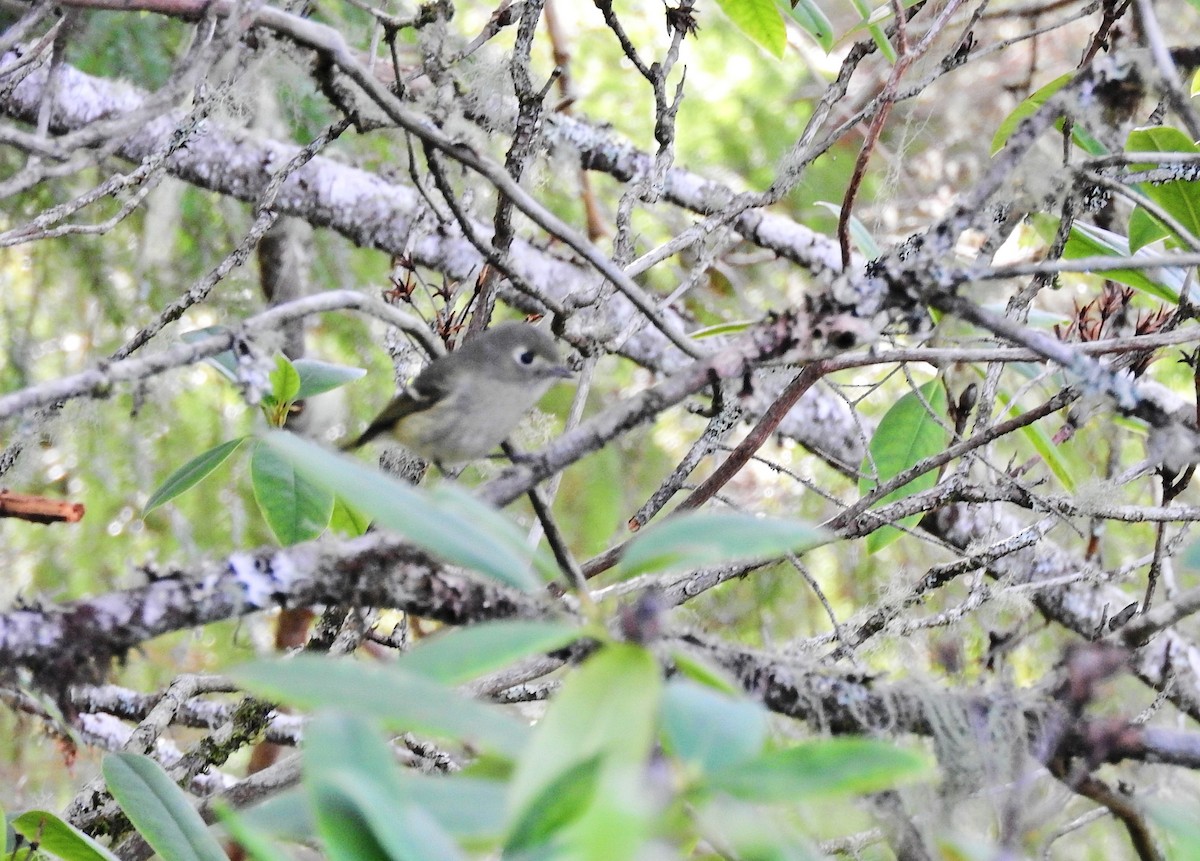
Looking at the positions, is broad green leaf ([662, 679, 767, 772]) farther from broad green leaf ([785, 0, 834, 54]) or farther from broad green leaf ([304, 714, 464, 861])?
broad green leaf ([785, 0, 834, 54])

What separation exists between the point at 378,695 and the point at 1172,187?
184cm

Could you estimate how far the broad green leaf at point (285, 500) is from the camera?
6.46 feet

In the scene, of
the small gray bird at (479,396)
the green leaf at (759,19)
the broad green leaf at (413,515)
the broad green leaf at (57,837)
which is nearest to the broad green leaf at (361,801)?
the broad green leaf at (413,515)

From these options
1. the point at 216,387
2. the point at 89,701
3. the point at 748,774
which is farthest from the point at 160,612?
the point at 216,387

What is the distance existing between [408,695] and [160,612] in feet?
1.37

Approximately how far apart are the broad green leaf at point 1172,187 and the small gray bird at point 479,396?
1154 millimetres

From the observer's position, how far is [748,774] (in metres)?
0.81

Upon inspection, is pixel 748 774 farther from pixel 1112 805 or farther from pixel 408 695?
pixel 1112 805

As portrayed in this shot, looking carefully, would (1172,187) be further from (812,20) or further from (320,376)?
(320,376)

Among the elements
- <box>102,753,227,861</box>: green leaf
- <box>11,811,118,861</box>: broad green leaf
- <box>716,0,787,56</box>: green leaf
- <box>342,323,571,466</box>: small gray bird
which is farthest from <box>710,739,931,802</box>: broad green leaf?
<box>716,0,787,56</box>: green leaf

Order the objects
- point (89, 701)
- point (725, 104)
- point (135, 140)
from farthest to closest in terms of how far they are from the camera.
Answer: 1. point (725, 104)
2. point (135, 140)
3. point (89, 701)

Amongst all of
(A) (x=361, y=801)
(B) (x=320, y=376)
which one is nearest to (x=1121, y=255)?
(B) (x=320, y=376)

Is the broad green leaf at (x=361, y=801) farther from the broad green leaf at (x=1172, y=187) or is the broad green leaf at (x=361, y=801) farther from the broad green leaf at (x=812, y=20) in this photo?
the broad green leaf at (x=812, y=20)

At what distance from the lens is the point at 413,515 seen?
0.92 m
